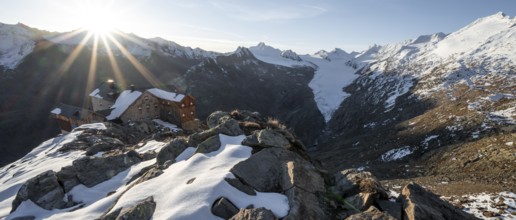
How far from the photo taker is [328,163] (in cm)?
5438

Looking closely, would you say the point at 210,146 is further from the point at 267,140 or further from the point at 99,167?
the point at 99,167

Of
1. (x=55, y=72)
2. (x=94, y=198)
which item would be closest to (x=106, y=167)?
(x=94, y=198)

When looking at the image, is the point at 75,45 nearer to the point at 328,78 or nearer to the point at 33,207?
the point at 328,78

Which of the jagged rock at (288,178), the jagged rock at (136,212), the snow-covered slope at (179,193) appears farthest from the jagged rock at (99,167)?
the jagged rock at (288,178)

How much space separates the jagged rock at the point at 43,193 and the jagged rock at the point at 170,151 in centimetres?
510

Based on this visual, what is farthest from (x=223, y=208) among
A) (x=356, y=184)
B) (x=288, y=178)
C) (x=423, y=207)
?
(x=423, y=207)

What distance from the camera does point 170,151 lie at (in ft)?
61.2

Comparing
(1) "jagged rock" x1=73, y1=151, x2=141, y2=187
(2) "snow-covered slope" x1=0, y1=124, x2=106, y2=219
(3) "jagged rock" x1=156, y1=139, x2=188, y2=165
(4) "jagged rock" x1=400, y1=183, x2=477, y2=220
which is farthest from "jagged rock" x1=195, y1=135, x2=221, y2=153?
(2) "snow-covered slope" x1=0, y1=124, x2=106, y2=219

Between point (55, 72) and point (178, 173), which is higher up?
point (178, 173)

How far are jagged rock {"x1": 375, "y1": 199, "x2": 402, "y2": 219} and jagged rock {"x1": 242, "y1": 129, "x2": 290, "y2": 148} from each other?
5.50 meters

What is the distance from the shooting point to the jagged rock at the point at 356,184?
1247cm

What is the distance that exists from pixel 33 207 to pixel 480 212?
20.6 meters

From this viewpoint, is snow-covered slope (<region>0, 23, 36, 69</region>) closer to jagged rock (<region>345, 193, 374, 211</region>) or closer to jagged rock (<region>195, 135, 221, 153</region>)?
jagged rock (<region>195, 135, 221, 153</region>)

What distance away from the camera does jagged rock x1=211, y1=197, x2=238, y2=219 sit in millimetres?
10812
